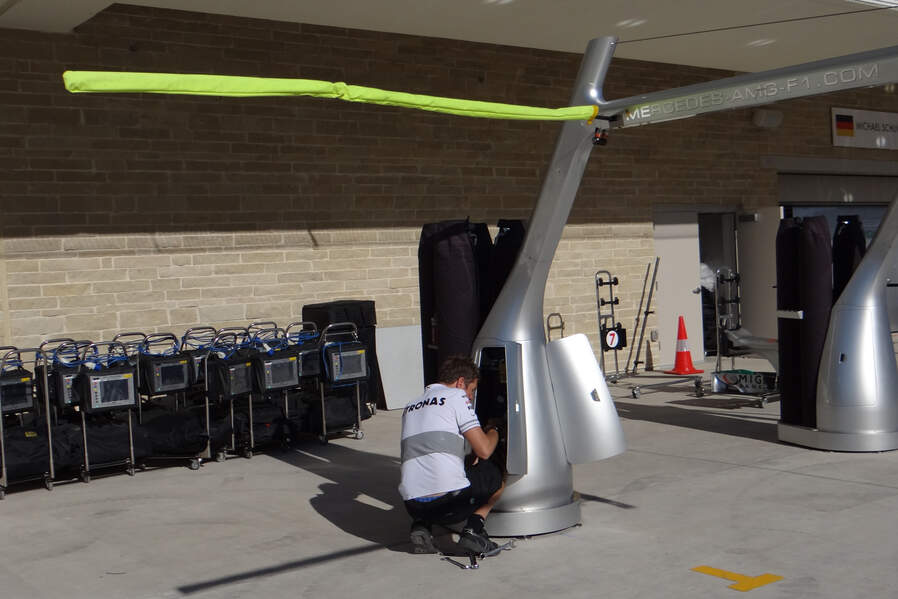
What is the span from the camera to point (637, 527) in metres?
6.77

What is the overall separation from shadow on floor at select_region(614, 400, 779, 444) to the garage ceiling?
15.6 feet

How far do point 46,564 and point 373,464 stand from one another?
342cm

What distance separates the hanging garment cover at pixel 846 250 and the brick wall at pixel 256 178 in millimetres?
5612

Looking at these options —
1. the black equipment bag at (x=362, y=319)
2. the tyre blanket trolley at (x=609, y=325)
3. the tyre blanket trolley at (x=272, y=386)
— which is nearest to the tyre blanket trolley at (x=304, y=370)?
the tyre blanket trolley at (x=272, y=386)

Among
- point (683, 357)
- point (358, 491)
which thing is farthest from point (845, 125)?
point (358, 491)

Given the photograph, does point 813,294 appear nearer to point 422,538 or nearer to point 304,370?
point 422,538

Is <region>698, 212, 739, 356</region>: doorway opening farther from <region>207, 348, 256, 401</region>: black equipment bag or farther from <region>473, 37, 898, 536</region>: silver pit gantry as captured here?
<region>473, 37, 898, 536</region>: silver pit gantry

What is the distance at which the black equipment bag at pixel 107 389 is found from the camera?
8656 millimetres

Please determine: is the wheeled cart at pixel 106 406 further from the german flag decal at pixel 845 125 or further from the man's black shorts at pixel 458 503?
the german flag decal at pixel 845 125

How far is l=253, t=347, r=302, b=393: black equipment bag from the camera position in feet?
31.4

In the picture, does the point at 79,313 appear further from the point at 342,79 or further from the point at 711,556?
the point at 711,556

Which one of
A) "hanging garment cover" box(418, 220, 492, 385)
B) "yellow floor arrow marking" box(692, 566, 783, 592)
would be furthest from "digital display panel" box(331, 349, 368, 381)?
"yellow floor arrow marking" box(692, 566, 783, 592)

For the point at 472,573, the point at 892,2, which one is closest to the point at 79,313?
the point at 472,573

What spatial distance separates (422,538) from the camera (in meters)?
6.23
